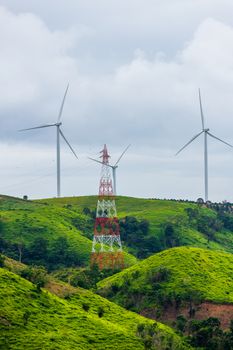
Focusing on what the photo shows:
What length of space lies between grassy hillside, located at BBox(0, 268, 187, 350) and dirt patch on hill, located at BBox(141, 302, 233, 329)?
715 inches

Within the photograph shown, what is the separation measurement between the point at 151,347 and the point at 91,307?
20.4 meters

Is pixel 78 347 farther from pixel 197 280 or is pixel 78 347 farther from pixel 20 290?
pixel 197 280

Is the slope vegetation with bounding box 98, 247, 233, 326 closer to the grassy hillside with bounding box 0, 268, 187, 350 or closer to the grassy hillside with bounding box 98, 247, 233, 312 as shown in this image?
the grassy hillside with bounding box 98, 247, 233, 312

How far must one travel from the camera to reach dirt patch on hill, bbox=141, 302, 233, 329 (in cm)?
17862

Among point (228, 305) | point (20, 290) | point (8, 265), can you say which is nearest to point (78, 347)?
point (20, 290)

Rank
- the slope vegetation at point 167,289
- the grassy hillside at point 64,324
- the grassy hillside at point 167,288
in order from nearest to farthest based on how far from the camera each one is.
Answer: the grassy hillside at point 64,324 → the slope vegetation at point 167,289 → the grassy hillside at point 167,288

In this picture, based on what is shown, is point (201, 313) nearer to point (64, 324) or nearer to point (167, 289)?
point (167, 289)

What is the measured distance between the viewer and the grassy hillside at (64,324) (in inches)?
5281

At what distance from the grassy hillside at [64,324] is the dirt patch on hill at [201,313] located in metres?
18.2

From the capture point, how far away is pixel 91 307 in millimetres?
159750

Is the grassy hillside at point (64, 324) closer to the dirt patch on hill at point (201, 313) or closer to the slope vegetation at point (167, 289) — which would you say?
the dirt patch on hill at point (201, 313)

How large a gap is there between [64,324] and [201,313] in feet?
153

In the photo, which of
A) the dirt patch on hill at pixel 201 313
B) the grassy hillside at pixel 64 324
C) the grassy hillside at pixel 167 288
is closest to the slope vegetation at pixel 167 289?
the grassy hillside at pixel 167 288

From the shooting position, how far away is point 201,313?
18088cm
